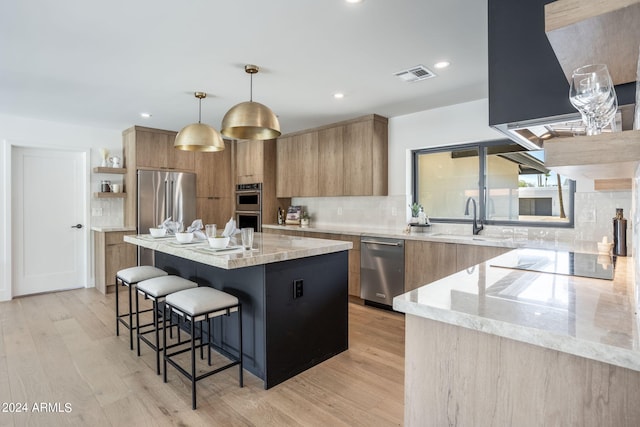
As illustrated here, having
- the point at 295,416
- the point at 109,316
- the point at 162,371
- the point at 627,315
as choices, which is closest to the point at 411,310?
the point at 627,315

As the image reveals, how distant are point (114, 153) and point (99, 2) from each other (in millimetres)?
3914

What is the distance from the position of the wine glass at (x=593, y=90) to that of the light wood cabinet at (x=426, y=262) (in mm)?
2598

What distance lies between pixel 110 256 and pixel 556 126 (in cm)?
524

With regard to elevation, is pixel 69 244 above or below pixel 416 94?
below

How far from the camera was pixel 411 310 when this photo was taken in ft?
3.92

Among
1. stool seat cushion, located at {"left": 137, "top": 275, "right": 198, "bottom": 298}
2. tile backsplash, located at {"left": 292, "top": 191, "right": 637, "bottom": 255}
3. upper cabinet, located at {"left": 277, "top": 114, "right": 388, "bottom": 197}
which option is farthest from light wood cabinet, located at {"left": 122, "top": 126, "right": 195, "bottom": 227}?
stool seat cushion, located at {"left": 137, "top": 275, "right": 198, "bottom": 298}

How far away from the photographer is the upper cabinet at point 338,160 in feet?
14.5

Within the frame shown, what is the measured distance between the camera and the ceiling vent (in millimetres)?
2930

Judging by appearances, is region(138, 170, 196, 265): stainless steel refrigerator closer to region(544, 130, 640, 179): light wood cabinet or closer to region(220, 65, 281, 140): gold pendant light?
region(220, 65, 281, 140): gold pendant light

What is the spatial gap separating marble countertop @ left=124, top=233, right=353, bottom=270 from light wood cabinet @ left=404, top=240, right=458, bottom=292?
124 centimetres

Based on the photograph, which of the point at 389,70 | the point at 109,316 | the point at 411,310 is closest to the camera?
the point at 411,310

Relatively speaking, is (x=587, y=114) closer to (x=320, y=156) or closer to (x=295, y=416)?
(x=295, y=416)

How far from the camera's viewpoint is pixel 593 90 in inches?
37.4

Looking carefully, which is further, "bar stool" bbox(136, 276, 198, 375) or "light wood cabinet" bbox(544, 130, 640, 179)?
"bar stool" bbox(136, 276, 198, 375)
